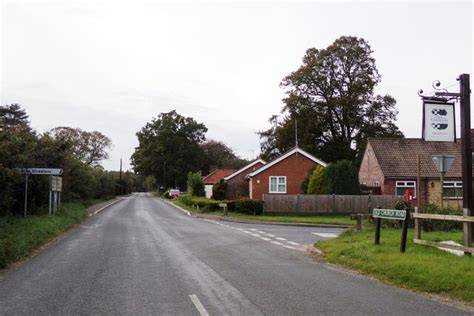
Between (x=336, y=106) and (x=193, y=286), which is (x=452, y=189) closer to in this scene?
(x=336, y=106)

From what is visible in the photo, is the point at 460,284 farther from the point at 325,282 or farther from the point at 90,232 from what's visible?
the point at 90,232

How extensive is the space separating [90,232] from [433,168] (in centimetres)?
3012

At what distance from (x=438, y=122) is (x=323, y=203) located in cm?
2290

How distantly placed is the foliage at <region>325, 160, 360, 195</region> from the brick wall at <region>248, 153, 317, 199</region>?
5361mm

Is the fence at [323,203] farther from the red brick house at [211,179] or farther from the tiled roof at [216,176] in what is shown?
the tiled roof at [216,176]

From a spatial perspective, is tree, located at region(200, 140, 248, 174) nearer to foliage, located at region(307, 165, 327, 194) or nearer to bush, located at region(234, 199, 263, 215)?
foliage, located at region(307, 165, 327, 194)

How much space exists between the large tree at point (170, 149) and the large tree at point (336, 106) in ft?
145

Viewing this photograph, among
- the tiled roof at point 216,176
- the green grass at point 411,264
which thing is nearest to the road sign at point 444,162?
the green grass at point 411,264

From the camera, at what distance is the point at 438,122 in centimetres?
1214

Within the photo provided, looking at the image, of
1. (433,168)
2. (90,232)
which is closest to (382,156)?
(433,168)

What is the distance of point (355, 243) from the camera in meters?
14.1

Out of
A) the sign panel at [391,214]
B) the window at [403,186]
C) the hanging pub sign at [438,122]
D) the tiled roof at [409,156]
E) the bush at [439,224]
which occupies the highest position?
the tiled roof at [409,156]

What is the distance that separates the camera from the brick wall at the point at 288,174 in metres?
41.8

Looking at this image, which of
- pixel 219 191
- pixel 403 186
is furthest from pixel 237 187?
pixel 403 186
